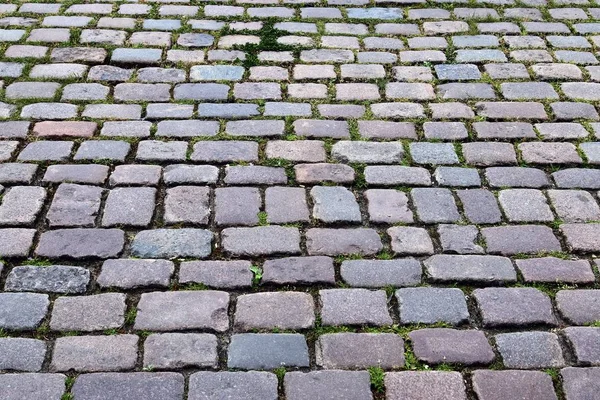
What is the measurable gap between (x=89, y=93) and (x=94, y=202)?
3.25 feet

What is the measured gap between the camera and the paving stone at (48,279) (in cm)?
273

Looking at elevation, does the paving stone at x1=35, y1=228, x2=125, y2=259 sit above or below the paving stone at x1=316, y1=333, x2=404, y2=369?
below

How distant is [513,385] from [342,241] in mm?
883

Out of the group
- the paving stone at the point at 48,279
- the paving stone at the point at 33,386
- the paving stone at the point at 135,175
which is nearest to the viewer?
the paving stone at the point at 33,386

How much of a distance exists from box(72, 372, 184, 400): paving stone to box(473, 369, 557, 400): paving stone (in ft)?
3.04

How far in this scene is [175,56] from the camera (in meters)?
4.33

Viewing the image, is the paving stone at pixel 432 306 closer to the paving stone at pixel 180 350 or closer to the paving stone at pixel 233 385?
the paving stone at pixel 233 385

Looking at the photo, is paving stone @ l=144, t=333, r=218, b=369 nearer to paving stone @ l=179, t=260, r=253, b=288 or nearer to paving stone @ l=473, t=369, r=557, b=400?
paving stone @ l=179, t=260, r=253, b=288

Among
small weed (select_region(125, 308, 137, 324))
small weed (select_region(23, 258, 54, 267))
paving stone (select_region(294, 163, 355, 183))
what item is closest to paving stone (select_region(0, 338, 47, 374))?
small weed (select_region(125, 308, 137, 324))

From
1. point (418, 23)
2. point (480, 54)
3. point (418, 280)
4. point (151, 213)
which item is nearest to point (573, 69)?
point (480, 54)

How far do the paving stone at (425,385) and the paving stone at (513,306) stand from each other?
311mm

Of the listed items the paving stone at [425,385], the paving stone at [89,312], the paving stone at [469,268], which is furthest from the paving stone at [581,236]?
the paving stone at [89,312]

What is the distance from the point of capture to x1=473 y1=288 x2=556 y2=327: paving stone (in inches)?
104

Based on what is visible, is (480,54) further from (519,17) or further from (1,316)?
(1,316)
